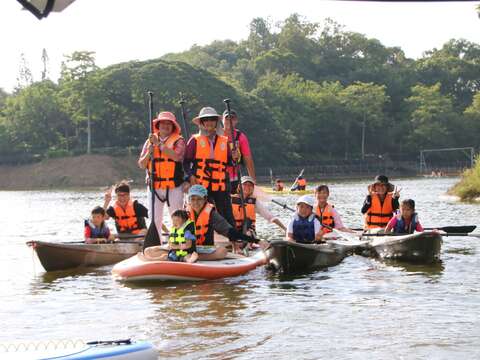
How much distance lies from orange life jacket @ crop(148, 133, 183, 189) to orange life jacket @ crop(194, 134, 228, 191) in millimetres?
275

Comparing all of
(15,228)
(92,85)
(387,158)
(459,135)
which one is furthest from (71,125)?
(15,228)

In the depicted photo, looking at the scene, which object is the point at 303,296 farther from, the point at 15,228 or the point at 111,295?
the point at 15,228

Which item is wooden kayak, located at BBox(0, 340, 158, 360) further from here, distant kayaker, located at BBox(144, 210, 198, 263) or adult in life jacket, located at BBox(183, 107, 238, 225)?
adult in life jacket, located at BBox(183, 107, 238, 225)

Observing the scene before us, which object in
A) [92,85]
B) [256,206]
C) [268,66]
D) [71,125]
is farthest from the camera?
[268,66]

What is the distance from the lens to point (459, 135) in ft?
284

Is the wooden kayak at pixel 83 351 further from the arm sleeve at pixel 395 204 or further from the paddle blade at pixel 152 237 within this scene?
the arm sleeve at pixel 395 204

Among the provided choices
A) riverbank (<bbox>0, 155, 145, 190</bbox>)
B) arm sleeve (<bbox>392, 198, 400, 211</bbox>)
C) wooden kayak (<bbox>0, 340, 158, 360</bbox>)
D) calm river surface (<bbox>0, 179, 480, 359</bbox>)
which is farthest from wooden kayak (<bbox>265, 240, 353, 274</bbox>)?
riverbank (<bbox>0, 155, 145, 190</bbox>)

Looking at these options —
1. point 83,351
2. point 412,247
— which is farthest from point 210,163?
point 83,351

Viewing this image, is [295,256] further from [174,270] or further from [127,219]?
[127,219]

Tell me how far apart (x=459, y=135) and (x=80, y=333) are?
82960 mm

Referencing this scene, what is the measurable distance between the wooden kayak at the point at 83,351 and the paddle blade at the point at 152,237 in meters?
5.01

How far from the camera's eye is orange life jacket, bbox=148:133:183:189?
10.6 m

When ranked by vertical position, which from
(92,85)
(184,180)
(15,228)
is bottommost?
(15,228)

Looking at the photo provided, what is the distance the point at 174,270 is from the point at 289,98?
7160 cm
